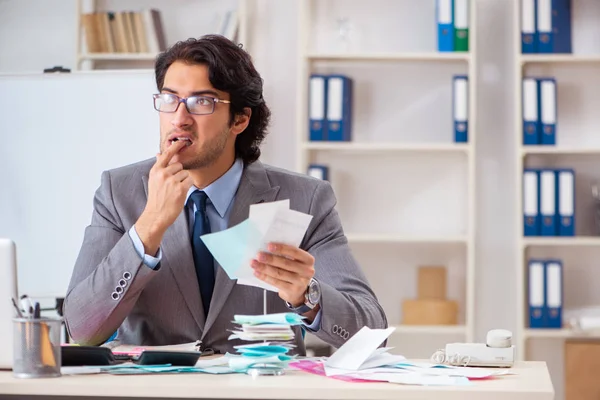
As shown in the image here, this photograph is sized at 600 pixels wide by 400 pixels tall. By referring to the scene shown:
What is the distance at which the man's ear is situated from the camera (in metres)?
2.30

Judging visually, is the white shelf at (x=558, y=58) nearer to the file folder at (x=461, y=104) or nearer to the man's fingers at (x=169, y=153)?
the file folder at (x=461, y=104)

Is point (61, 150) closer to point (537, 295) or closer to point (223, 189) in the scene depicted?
point (223, 189)

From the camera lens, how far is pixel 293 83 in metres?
4.34

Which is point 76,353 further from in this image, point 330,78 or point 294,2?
point 294,2

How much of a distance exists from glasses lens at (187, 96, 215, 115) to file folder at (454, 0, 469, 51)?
2.17 m

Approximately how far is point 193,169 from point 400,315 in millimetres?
2340

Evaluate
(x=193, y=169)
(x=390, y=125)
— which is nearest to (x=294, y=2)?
(x=390, y=125)

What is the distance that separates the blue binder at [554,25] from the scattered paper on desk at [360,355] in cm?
266

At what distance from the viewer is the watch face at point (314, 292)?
6.01 ft

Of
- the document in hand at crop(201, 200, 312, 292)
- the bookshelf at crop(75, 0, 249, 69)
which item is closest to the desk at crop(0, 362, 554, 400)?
the document in hand at crop(201, 200, 312, 292)

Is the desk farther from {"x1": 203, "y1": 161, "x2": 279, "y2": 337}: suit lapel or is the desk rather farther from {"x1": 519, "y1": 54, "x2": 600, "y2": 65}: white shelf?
{"x1": 519, "y1": 54, "x2": 600, "y2": 65}: white shelf

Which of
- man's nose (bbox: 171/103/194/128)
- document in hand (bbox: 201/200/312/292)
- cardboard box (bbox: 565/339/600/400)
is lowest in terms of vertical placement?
cardboard box (bbox: 565/339/600/400)

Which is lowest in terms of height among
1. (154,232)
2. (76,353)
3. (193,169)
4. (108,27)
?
(76,353)

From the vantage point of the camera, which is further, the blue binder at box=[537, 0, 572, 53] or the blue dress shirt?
the blue binder at box=[537, 0, 572, 53]
